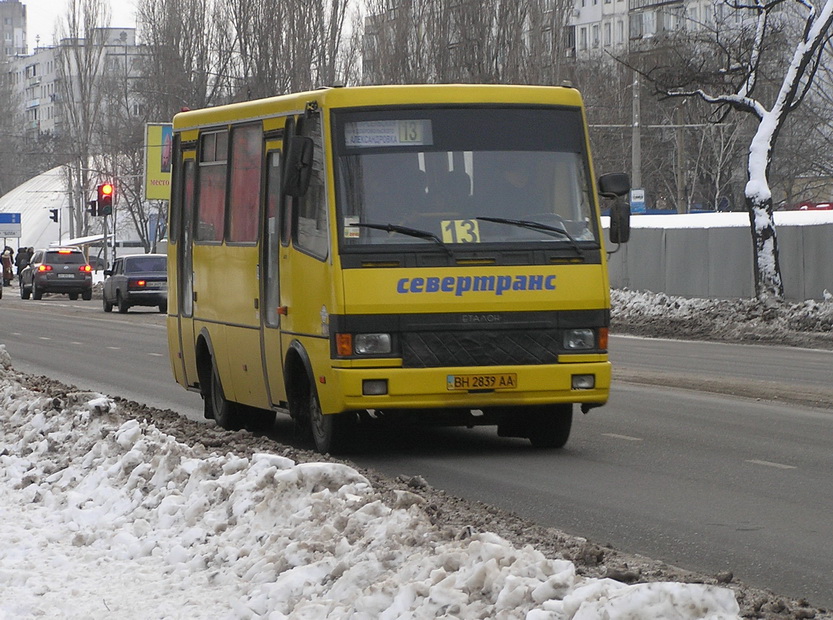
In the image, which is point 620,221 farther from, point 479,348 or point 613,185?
point 479,348

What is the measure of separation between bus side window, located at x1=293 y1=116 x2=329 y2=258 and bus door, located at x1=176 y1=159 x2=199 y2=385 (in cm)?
276

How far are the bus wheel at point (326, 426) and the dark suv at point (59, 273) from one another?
46363 mm

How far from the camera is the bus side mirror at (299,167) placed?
38.5 feet

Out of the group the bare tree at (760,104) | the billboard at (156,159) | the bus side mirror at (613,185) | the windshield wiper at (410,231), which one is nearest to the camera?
the windshield wiper at (410,231)

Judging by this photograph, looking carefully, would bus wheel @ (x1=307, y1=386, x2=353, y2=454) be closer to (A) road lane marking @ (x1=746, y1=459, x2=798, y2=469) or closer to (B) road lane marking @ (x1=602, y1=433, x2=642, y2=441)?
(B) road lane marking @ (x1=602, y1=433, x2=642, y2=441)

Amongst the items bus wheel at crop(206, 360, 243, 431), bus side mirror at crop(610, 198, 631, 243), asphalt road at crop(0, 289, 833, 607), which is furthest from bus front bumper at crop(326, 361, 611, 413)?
bus wheel at crop(206, 360, 243, 431)

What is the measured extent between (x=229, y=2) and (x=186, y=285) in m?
51.0

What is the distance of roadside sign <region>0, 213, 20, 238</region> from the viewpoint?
9388 cm

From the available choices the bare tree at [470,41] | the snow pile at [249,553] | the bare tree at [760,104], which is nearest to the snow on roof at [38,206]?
the bare tree at [470,41]

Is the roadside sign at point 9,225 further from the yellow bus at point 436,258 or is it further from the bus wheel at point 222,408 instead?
the yellow bus at point 436,258

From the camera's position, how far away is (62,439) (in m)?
11.4

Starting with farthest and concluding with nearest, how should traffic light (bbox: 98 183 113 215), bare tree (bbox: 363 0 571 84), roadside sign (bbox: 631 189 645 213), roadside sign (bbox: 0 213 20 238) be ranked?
roadside sign (bbox: 0 213 20 238)
bare tree (bbox: 363 0 571 84)
traffic light (bbox: 98 183 113 215)
roadside sign (bbox: 631 189 645 213)

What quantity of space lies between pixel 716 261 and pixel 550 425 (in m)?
21.9

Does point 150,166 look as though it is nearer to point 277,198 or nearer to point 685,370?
point 685,370
